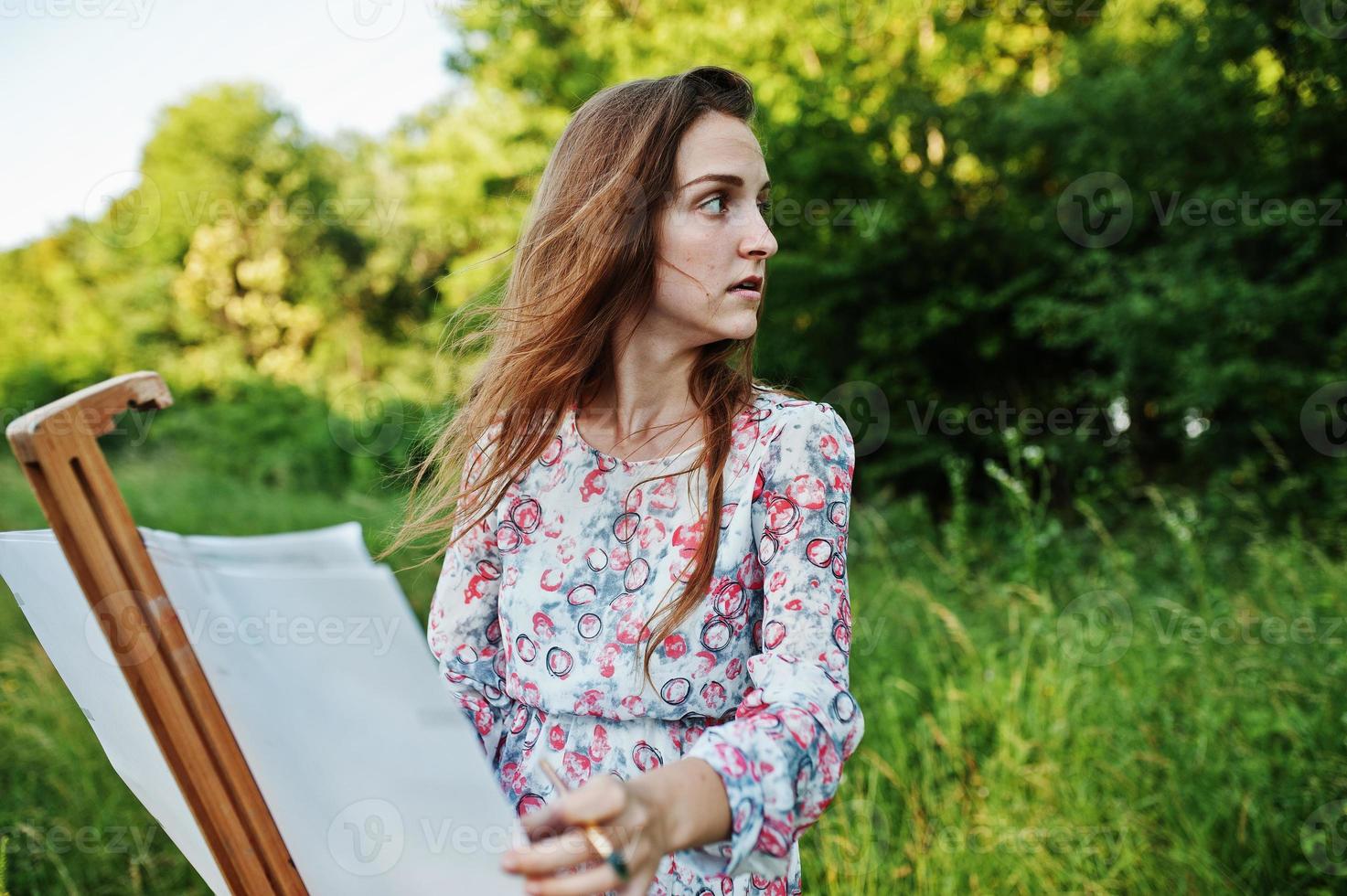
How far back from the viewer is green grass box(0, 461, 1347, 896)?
2.32 meters

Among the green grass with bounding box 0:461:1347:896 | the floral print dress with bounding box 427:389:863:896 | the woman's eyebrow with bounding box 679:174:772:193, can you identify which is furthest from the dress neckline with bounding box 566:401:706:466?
the green grass with bounding box 0:461:1347:896

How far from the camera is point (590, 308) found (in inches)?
55.7

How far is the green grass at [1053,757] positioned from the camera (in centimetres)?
232

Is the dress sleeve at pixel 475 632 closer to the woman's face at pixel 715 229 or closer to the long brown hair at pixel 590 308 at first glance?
the long brown hair at pixel 590 308

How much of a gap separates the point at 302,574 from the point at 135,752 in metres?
0.42

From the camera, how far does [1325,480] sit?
552 centimetres

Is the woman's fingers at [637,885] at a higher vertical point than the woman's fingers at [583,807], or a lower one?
lower

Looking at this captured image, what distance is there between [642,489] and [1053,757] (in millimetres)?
1881

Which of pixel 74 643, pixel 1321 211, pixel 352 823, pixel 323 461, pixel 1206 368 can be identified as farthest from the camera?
pixel 323 461

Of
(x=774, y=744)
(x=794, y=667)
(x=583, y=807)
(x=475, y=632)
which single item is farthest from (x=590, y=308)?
(x=583, y=807)

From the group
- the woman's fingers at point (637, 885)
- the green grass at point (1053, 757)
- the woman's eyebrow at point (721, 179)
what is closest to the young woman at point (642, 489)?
the woman's eyebrow at point (721, 179)

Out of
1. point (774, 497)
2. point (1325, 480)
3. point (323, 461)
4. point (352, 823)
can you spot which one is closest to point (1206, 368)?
point (1325, 480)

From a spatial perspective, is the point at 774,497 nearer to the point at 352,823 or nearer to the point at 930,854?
the point at 352,823

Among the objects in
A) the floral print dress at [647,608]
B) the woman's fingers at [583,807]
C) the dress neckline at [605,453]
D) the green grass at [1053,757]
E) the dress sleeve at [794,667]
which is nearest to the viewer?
the woman's fingers at [583,807]
